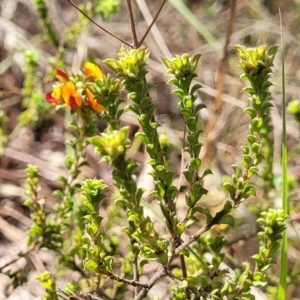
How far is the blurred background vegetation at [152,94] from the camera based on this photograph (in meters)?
2.01

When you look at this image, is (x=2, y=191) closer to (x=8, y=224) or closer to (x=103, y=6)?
(x=8, y=224)

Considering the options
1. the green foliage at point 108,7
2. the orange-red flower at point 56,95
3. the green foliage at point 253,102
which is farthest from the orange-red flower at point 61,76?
the green foliage at point 108,7

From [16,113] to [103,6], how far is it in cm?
105

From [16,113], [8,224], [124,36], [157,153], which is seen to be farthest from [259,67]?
[124,36]

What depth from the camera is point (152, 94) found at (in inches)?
121

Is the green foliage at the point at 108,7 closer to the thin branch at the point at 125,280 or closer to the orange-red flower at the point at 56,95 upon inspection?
the orange-red flower at the point at 56,95

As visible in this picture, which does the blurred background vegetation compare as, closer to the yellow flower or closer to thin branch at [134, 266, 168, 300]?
the yellow flower

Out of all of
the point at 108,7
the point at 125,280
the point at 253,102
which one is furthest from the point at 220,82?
the point at 125,280

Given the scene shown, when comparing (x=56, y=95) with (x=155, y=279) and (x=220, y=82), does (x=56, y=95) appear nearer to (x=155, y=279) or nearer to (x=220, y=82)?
(x=155, y=279)

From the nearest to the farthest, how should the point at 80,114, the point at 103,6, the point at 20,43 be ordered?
the point at 80,114 → the point at 103,6 → the point at 20,43

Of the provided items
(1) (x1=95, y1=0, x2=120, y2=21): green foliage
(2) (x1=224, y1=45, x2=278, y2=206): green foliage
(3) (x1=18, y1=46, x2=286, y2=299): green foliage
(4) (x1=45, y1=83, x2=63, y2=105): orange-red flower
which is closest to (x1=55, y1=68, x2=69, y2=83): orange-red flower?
(4) (x1=45, y1=83, x2=63, y2=105): orange-red flower

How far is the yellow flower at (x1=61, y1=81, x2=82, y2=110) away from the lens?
129 centimetres

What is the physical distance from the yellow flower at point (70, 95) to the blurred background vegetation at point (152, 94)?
1.65 feet

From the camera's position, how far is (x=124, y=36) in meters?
3.43
